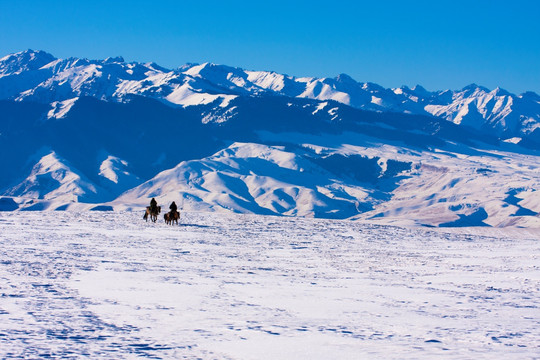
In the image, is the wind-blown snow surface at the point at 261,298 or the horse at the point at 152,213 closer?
the wind-blown snow surface at the point at 261,298

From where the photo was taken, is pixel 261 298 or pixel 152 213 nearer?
pixel 261 298

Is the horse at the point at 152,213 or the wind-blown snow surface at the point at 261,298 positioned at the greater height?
the horse at the point at 152,213

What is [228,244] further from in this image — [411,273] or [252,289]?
[252,289]

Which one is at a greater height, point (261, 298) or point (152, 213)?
point (152, 213)

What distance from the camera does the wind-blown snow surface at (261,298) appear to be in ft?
41.3

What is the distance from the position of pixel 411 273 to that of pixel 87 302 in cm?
1073

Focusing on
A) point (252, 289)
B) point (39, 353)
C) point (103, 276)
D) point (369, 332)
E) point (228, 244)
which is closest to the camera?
point (39, 353)

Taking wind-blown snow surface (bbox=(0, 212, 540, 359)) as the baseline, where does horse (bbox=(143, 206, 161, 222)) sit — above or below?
above

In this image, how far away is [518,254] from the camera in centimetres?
2806

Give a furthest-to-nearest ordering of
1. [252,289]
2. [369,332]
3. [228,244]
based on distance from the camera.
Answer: [228,244] < [252,289] < [369,332]

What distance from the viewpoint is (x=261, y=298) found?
56.0 ft

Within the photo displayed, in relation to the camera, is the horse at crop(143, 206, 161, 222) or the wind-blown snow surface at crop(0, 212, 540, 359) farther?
the horse at crop(143, 206, 161, 222)

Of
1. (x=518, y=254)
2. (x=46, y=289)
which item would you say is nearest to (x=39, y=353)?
(x=46, y=289)

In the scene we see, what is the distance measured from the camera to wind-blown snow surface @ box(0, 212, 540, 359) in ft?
41.3
